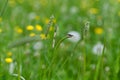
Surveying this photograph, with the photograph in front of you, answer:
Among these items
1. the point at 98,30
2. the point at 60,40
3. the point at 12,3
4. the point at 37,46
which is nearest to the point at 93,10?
the point at 98,30

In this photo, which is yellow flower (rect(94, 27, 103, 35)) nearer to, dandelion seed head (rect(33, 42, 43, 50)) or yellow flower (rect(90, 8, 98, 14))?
yellow flower (rect(90, 8, 98, 14))

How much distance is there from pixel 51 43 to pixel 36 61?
90 centimetres

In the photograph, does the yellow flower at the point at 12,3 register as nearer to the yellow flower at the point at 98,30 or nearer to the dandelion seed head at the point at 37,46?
the yellow flower at the point at 98,30

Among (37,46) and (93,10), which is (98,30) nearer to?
(93,10)

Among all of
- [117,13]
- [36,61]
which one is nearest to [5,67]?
[36,61]

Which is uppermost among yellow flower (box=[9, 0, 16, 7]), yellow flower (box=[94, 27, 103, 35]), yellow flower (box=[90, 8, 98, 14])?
yellow flower (box=[9, 0, 16, 7])

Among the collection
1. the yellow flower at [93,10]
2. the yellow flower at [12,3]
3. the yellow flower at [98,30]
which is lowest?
the yellow flower at [98,30]

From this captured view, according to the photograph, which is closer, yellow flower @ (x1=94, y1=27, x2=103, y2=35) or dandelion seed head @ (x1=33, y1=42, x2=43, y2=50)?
dandelion seed head @ (x1=33, y1=42, x2=43, y2=50)

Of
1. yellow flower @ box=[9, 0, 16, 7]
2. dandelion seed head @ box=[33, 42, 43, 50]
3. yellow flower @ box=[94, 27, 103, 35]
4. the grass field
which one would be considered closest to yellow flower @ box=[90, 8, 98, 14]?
the grass field

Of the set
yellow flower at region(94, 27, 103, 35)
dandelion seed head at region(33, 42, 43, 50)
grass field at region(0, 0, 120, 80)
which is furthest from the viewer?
yellow flower at region(94, 27, 103, 35)

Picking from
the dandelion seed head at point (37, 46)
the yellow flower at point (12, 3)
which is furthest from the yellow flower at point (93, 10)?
the dandelion seed head at point (37, 46)

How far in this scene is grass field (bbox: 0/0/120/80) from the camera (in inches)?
69.5

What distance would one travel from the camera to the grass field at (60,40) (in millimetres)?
1766

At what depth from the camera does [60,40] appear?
1.54 m
